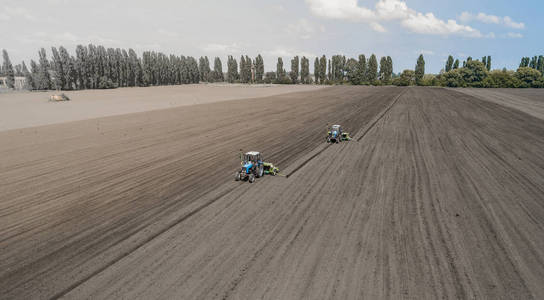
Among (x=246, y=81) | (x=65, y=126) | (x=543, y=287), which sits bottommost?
(x=543, y=287)

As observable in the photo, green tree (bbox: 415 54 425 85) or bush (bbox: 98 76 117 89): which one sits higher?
green tree (bbox: 415 54 425 85)

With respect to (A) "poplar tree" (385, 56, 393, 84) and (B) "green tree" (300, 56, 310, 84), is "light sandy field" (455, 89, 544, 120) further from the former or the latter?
(B) "green tree" (300, 56, 310, 84)

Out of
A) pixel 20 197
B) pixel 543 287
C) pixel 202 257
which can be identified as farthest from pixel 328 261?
pixel 20 197

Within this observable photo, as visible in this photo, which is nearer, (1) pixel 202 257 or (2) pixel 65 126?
(1) pixel 202 257

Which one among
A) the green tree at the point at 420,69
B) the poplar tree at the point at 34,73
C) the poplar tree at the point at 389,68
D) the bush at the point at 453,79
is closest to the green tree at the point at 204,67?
the poplar tree at the point at 34,73

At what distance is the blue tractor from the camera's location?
15380 millimetres

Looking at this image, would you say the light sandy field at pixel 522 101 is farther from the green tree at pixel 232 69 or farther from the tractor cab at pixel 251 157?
the green tree at pixel 232 69

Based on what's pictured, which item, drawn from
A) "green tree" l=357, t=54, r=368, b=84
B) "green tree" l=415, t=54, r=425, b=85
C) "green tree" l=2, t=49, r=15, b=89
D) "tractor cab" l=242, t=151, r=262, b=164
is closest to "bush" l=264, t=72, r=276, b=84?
"green tree" l=357, t=54, r=368, b=84

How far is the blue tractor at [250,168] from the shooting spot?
606 inches

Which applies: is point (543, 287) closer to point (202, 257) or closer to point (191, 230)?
point (202, 257)

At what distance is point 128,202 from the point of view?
1328cm

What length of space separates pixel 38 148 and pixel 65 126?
34.0 feet

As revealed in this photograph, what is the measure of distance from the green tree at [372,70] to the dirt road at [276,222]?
12906cm

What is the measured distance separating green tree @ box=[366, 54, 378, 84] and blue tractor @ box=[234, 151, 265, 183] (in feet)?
459
